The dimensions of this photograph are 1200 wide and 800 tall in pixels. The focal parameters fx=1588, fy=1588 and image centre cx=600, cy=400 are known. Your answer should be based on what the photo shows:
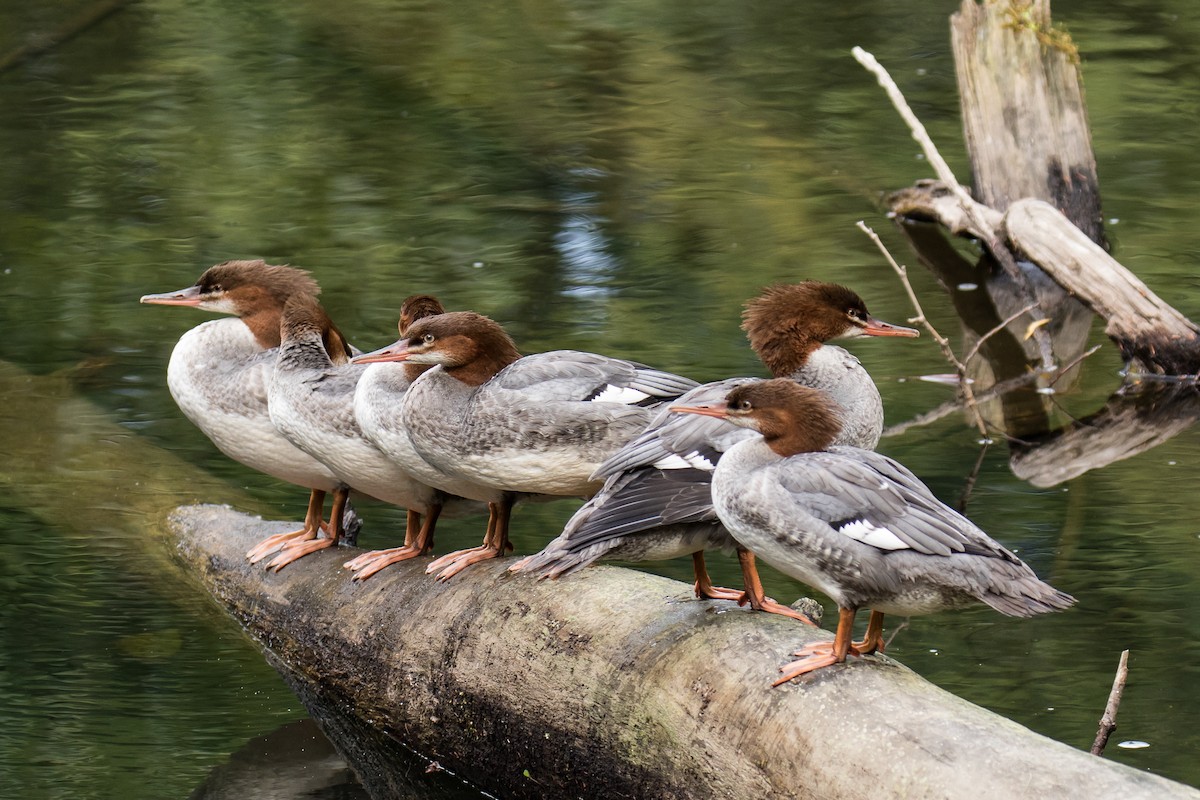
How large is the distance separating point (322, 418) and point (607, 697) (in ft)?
4.10

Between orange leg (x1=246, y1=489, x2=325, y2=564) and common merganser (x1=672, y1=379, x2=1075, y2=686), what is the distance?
5.59 ft

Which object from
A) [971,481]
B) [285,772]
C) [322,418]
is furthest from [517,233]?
[285,772]

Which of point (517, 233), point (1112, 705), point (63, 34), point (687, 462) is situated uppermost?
point (687, 462)

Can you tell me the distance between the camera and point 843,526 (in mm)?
3314

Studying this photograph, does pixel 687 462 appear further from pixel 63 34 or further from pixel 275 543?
pixel 63 34

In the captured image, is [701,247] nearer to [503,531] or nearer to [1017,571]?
[503,531]

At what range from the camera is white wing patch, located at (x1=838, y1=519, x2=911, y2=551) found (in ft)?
10.7

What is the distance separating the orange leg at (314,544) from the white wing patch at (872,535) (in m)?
1.97

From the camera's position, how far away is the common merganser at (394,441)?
14.2 ft

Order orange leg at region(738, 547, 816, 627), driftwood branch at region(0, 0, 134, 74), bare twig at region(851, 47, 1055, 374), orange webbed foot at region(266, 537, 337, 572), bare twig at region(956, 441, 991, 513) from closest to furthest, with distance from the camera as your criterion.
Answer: orange leg at region(738, 547, 816, 627) < orange webbed foot at region(266, 537, 337, 572) < bare twig at region(956, 441, 991, 513) < bare twig at region(851, 47, 1055, 374) < driftwood branch at region(0, 0, 134, 74)

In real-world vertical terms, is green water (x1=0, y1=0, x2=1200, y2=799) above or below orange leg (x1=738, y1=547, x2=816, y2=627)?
below

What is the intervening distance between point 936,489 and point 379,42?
828 centimetres

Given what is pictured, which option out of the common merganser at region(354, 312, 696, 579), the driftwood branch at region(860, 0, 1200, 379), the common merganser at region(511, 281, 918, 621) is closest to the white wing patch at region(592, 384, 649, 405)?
the common merganser at region(354, 312, 696, 579)

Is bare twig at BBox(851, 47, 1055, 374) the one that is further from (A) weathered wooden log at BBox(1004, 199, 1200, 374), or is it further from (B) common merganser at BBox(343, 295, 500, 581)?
(B) common merganser at BBox(343, 295, 500, 581)
